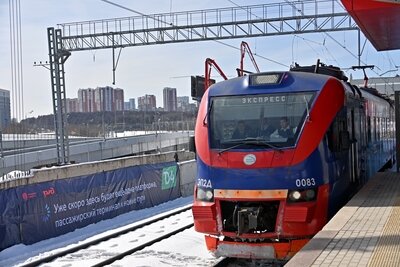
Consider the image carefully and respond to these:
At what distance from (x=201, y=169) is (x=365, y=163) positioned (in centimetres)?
523

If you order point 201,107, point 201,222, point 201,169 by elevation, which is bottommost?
point 201,222

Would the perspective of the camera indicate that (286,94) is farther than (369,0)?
No

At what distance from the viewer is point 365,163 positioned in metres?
12.6

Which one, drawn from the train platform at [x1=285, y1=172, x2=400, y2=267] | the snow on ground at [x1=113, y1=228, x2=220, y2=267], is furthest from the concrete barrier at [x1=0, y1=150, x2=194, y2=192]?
the train platform at [x1=285, y1=172, x2=400, y2=267]

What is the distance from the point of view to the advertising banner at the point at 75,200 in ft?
43.8

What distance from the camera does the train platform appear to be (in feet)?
19.9

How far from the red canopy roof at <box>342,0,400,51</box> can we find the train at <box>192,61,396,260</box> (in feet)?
12.9

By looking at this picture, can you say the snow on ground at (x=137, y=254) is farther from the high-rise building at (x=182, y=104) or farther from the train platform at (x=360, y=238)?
the high-rise building at (x=182, y=104)

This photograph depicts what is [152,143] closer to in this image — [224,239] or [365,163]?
[365,163]

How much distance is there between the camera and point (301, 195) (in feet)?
27.0

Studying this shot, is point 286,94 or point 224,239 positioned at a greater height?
point 286,94

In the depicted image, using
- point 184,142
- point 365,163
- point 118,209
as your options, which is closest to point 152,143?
point 184,142

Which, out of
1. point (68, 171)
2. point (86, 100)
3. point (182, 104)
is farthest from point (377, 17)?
point (86, 100)

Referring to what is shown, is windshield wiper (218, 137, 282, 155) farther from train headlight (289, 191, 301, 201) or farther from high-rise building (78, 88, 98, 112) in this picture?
high-rise building (78, 88, 98, 112)
